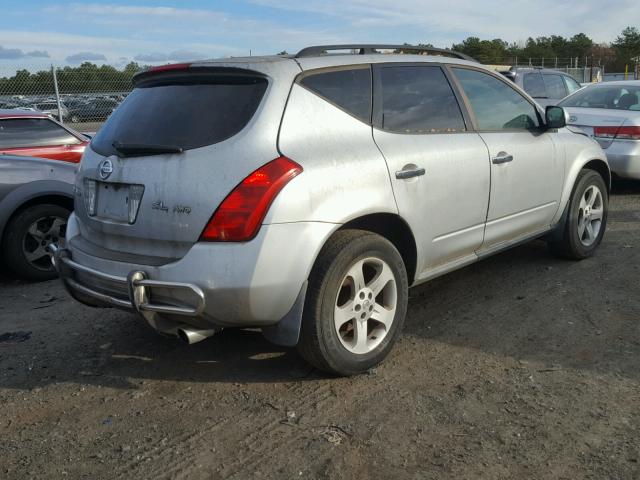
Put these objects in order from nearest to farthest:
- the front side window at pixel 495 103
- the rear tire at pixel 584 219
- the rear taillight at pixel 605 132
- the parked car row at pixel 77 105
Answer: the front side window at pixel 495 103
the rear tire at pixel 584 219
the rear taillight at pixel 605 132
the parked car row at pixel 77 105

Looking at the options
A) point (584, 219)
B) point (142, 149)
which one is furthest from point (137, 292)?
point (584, 219)

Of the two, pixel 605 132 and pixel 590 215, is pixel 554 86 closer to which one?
pixel 605 132

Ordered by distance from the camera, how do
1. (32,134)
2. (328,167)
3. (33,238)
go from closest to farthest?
(328,167) → (33,238) → (32,134)

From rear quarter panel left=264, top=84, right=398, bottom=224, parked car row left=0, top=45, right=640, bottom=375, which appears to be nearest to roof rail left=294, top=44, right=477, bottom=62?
parked car row left=0, top=45, right=640, bottom=375

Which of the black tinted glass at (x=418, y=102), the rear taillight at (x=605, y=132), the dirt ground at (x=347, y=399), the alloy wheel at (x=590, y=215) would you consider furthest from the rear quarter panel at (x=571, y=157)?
the rear taillight at (x=605, y=132)

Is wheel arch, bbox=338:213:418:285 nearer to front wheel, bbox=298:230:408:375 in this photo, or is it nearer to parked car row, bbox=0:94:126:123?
front wheel, bbox=298:230:408:375

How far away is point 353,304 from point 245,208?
85 cm

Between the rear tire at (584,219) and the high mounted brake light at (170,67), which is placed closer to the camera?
the high mounted brake light at (170,67)

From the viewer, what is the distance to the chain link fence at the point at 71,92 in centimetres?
1407

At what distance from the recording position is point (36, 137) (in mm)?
7887

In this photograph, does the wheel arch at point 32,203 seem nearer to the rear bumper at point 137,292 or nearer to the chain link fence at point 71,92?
the rear bumper at point 137,292

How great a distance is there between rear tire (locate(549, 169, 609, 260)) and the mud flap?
9.86 ft

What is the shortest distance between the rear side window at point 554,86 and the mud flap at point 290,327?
11.7 m

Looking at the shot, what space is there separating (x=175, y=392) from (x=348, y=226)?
128cm
